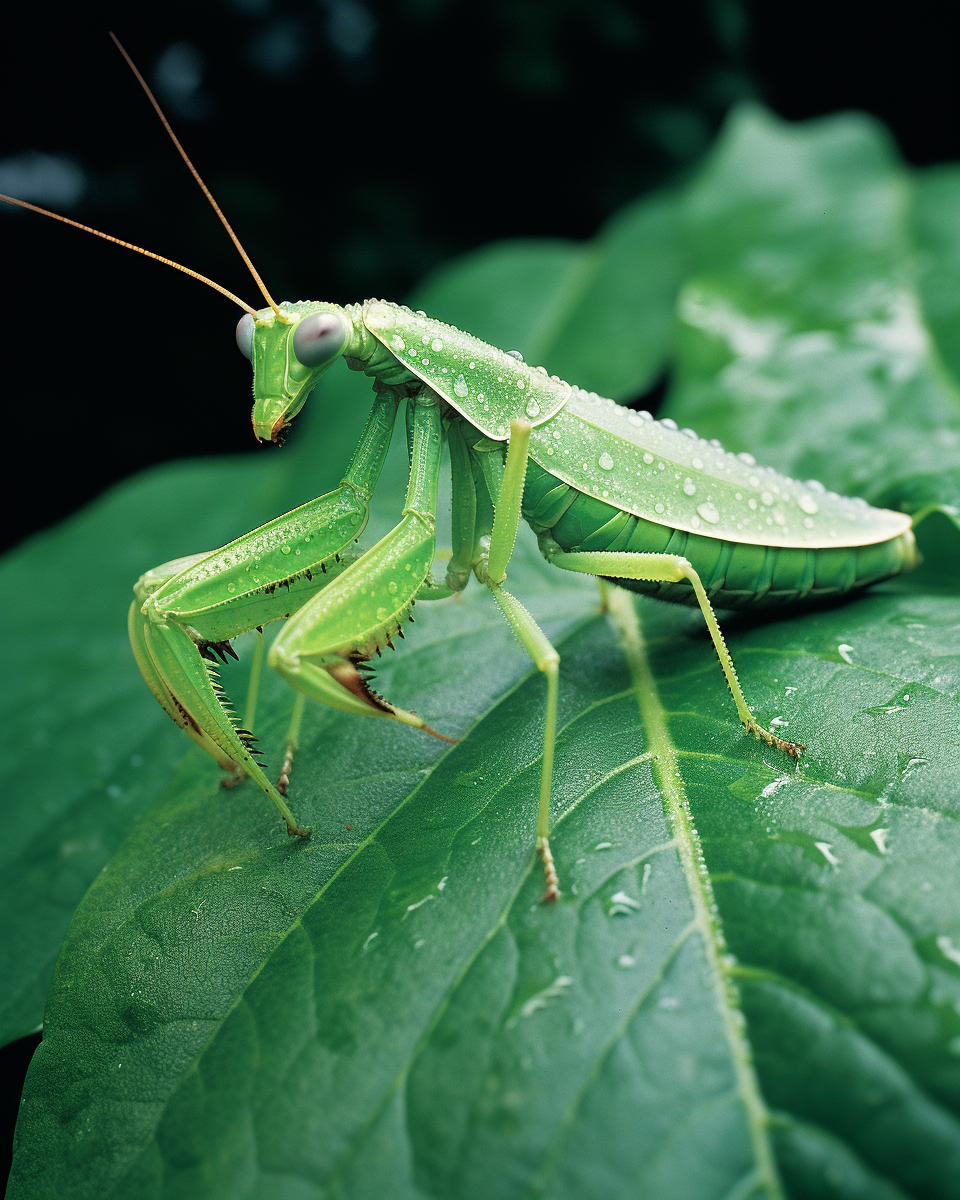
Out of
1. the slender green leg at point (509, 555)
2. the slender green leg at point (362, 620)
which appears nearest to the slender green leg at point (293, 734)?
the slender green leg at point (362, 620)

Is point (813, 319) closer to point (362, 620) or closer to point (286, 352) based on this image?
point (286, 352)

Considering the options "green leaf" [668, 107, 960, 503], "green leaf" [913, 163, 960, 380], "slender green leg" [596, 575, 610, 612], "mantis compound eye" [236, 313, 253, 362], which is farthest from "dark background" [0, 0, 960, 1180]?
"slender green leg" [596, 575, 610, 612]

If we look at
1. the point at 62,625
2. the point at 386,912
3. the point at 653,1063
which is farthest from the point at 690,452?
the point at 62,625

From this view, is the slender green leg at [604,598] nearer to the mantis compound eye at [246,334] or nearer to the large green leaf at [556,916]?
the large green leaf at [556,916]

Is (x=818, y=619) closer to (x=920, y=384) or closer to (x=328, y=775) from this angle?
(x=920, y=384)

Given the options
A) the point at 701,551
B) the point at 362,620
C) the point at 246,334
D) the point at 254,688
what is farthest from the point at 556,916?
the point at 246,334

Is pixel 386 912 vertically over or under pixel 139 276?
under
